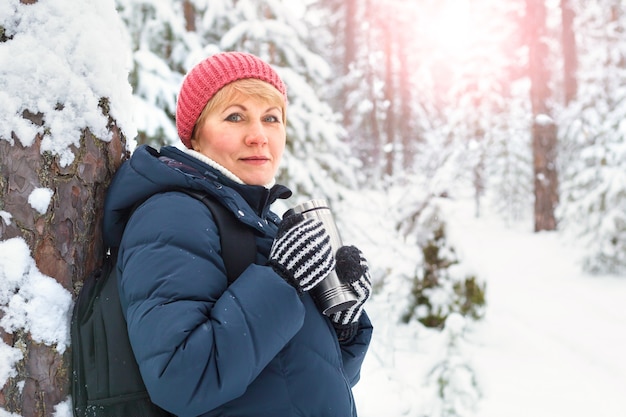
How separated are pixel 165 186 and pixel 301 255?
0.51 m

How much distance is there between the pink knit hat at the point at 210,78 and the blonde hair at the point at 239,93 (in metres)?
0.01

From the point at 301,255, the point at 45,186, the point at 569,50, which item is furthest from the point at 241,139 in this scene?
the point at 569,50

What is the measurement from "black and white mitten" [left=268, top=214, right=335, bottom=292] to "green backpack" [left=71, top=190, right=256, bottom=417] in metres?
0.10

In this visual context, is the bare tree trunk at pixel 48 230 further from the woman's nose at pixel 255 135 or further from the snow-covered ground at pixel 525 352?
the snow-covered ground at pixel 525 352

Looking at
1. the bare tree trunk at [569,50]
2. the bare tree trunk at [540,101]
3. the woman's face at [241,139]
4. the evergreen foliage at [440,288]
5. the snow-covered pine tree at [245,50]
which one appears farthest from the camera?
the bare tree trunk at [569,50]

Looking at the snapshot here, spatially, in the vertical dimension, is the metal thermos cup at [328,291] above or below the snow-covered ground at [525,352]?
above

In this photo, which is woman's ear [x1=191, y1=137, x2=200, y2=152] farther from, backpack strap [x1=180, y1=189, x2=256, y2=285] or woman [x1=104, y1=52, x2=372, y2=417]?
backpack strap [x1=180, y1=189, x2=256, y2=285]

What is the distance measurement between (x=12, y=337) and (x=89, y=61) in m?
0.96

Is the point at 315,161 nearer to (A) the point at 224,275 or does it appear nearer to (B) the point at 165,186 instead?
(B) the point at 165,186

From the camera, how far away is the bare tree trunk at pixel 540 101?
16.9m

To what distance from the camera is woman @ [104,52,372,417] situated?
4.59ft

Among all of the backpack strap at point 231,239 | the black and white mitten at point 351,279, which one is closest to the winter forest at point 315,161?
the backpack strap at point 231,239

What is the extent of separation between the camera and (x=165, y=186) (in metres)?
1.67

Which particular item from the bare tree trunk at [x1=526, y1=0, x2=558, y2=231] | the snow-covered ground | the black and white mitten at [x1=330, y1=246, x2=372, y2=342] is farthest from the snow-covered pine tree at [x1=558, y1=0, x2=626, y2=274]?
the black and white mitten at [x1=330, y1=246, x2=372, y2=342]
